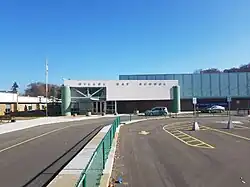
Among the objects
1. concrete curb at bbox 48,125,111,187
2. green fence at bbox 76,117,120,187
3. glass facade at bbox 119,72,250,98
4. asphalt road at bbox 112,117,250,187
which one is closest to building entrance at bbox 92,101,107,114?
glass facade at bbox 119,72,250,98

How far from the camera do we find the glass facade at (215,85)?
263 feet

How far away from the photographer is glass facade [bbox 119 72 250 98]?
80062 millimetres

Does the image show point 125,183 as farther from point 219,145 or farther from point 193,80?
point 193,80

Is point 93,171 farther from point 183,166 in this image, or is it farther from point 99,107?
point 99,107

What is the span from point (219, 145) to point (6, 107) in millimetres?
70568

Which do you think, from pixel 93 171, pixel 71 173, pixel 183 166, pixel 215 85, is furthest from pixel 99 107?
pixel 93 171

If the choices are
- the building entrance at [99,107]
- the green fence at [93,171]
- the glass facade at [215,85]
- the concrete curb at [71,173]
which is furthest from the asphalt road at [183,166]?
the glass facade at [215,85]

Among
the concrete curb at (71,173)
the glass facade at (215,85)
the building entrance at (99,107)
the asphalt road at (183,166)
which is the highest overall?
the glass facade at (215,85)

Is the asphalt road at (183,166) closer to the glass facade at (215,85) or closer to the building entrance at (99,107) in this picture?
the building entrance at (99,107)

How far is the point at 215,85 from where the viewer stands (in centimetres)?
8075

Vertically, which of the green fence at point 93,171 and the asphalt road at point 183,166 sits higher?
the green fence at point 93,171

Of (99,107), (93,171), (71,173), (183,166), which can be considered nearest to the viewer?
(93,171)

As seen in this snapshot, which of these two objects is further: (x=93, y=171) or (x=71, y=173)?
(x=71, y=173)

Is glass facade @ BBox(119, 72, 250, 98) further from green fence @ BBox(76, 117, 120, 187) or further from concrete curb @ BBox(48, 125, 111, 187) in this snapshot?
green fence @ BBox(76, 117, 120, 187)
